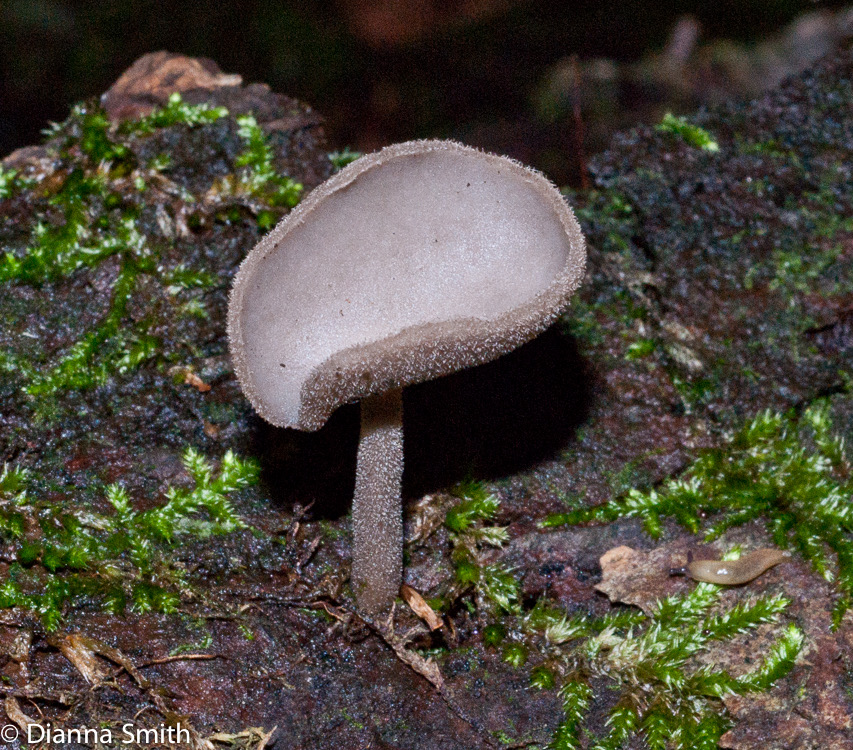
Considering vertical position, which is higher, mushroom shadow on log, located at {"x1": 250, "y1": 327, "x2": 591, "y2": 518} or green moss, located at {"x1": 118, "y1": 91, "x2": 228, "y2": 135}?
green moss, located at {"x1": 118, "y1": 91, "x2": 228, "y2": 135}

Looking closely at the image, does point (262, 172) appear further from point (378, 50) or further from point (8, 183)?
point (378, 50)

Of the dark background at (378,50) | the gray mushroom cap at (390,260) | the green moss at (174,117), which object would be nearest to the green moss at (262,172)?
the green moss at (174,117)

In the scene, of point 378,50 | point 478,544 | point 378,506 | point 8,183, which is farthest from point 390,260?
point 378,50

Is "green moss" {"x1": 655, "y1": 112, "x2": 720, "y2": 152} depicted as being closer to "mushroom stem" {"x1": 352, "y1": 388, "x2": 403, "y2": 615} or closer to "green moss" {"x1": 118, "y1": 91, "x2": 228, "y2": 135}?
"green moss" {"x1": 118, "y1": 91, "x2": 228, "y2": 135}

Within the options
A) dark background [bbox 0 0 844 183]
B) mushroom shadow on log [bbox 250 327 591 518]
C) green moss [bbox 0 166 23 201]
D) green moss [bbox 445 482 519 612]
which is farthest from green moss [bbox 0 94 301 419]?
dark background [bbox 0 0 844 183]

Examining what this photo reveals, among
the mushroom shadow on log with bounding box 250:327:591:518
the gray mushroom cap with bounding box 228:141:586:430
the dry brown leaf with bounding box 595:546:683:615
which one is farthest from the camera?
the mushroom shadow on log with bounding box 250:327:591:518

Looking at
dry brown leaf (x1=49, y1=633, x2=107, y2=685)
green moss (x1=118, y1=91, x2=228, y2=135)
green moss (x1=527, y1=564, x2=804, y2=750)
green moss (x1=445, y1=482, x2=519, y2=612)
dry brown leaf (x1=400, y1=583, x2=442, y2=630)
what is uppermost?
green moss (x1=118, y1=91, x2=228, y2=135)
